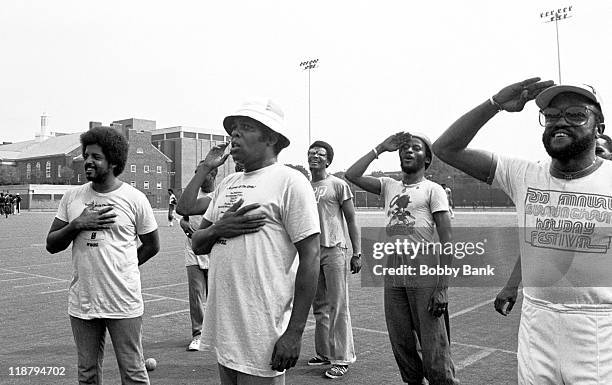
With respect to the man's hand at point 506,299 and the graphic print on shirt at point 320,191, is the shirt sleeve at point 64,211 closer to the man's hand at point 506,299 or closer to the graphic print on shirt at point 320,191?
the graphic print on shirt at point 320,191

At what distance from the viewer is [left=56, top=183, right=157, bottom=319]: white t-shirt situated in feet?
12.9

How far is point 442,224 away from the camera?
4750 millimetres

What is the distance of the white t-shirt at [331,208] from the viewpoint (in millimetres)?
5879

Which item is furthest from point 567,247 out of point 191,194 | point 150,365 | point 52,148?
point 52,148

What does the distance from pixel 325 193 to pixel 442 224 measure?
1626mm

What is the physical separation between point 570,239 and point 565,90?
2.40ft

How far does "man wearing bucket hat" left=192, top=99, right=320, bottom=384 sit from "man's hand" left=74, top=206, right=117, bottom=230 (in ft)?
4.09

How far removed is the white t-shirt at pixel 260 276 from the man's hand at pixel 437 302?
1.86 m

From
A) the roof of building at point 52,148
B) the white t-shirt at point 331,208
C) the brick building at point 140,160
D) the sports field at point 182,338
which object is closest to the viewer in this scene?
the sports field at point 182,338

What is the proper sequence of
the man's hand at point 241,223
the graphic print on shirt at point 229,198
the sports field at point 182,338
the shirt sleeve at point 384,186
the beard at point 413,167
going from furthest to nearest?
the sports field at point 182,338 < the shirt sleeve at point 384,186 < the beard at point 413,167 < the graphic print on shirt at point 229,198 < the man's hand at point 241,223

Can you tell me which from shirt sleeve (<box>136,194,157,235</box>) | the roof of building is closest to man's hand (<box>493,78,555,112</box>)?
shirt sleeve (<box>136,194,157,235</box>)

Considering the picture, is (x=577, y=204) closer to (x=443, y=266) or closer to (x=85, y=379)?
(x=443, y=266)

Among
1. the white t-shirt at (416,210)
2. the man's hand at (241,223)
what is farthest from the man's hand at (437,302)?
the man's hand at (241,223)

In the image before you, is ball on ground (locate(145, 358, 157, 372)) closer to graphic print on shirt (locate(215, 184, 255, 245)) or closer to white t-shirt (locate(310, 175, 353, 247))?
white t-shirt (locate(310, 175, 353, 247))
